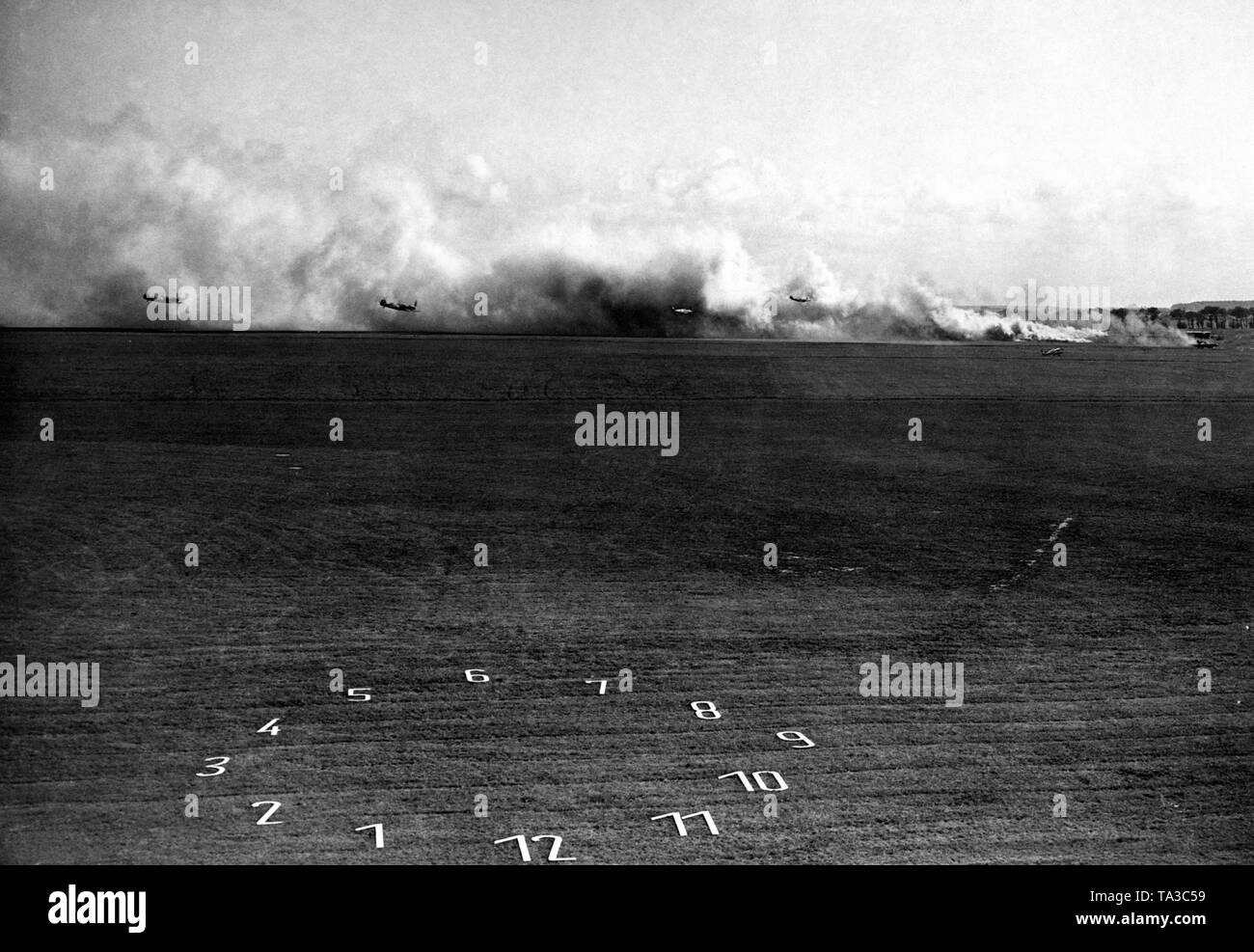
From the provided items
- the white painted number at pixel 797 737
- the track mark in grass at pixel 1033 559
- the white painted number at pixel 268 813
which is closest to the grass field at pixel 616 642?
the white painted number at pixel 268 813

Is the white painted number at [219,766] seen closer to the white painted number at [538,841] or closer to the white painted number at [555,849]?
the white painted number at [538,841]

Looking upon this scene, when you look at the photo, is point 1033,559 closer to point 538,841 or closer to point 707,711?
point 707,711

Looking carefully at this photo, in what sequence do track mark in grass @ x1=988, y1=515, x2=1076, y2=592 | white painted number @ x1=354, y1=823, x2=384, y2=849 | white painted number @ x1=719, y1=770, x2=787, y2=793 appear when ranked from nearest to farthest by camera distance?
white painted number @ x1=354, y1=823, x2=384, y2=849 → white painted number @ x1=719, y1=770, x2=787, y2=793 → track mark in grass @ x1=988, y1=515, x2=1076, y2=592

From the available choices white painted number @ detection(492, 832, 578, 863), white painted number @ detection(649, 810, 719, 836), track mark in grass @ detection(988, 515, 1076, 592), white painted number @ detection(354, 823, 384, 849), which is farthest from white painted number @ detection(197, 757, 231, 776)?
track mark in grass @ detection(988, 515, 1076, 592)

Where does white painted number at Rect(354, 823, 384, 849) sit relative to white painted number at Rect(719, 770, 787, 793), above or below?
below

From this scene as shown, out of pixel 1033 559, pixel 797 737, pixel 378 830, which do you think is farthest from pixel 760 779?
pixel 1033 559

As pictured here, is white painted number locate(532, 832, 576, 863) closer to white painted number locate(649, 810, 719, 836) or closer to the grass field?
the grass field
